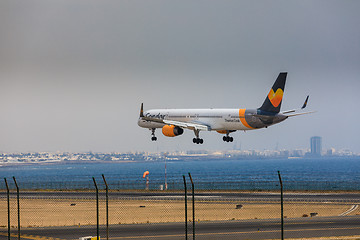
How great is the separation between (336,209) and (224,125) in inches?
1415

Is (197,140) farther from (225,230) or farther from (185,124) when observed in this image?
(225,230)

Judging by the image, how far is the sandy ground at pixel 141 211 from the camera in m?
51.4

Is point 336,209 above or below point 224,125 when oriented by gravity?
below

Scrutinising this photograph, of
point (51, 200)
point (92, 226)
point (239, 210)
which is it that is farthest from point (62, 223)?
point (51, 200)

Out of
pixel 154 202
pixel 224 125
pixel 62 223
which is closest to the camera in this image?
pixel 62 223

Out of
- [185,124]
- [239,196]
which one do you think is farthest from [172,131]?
[239,196]

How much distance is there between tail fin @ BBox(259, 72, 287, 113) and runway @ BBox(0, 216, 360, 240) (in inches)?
1698

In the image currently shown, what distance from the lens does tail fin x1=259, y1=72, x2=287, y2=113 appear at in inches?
3519

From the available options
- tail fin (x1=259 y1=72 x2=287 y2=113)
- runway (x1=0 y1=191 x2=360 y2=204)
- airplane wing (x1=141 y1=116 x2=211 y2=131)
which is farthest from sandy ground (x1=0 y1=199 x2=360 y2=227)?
airplane wing (x1=141 y1=116 x2=211 y2=131)

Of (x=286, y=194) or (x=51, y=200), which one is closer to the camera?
(x=51, y=200)

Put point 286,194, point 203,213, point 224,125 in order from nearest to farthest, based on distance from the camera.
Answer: point 203,213
point 286,194
point 224,125

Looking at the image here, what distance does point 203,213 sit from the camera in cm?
5562

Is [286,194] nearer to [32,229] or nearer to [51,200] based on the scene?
[51,200]

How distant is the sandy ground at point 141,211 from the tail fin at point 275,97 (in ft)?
91.6
